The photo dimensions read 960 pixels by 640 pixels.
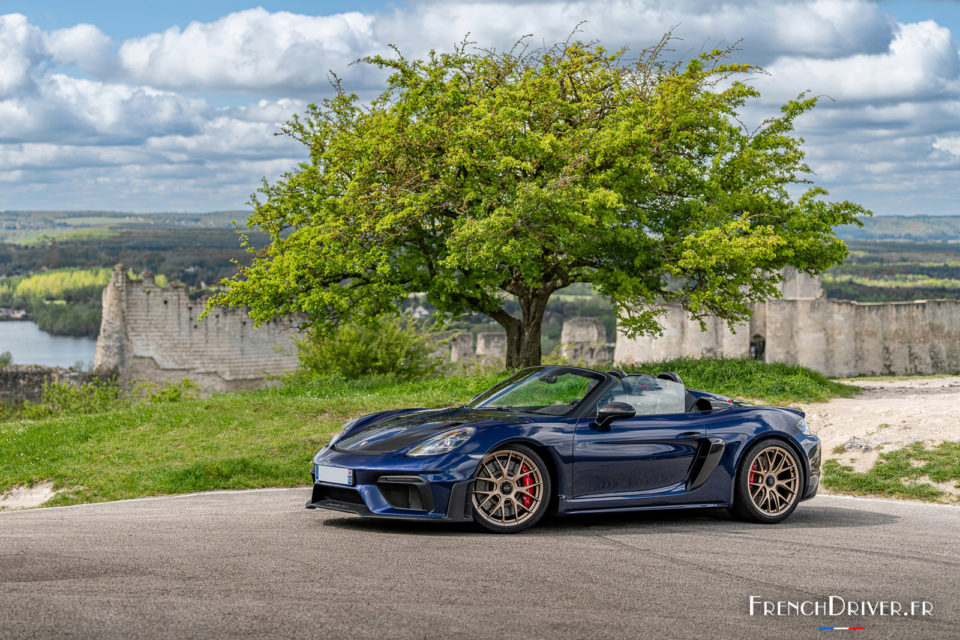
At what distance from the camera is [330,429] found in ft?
52.9

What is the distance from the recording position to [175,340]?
50656mm

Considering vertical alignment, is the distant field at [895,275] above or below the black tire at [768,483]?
above

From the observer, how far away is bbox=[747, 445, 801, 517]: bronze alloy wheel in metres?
9.07

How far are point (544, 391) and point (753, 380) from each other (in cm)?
1176

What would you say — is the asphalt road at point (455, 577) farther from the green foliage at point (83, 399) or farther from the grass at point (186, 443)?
the green foliage at point (83, 399)

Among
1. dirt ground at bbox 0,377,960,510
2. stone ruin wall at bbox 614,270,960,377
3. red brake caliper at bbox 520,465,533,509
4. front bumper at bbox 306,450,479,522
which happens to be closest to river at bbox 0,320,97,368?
stone ruin wall at bbox 614,270,960,377

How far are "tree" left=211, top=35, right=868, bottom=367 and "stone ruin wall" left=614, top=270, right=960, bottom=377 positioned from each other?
56.1 ft

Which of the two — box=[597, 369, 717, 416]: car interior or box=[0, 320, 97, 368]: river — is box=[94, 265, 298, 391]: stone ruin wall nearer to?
box=[0, 320, 97, 368]: river

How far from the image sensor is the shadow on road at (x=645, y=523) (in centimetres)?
822

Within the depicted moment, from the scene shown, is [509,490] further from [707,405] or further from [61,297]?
[61,297]

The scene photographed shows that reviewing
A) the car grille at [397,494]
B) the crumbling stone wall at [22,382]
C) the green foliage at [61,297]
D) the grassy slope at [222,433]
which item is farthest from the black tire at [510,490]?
the green foliage at [61,297]

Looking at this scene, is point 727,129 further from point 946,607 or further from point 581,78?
point 946,607

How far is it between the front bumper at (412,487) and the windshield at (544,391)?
1205mm

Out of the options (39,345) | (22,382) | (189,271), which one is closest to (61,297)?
(39,345)
